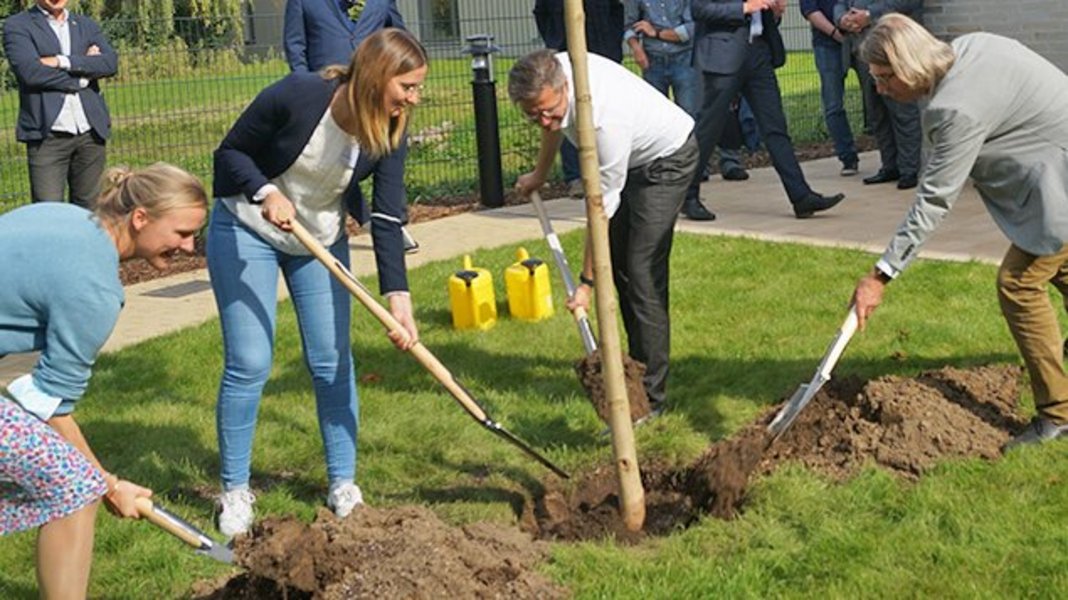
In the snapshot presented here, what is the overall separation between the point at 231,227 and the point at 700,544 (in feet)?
6.56

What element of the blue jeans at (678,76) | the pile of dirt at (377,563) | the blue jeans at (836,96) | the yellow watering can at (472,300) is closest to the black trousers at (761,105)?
the blue jeans at (678,76)

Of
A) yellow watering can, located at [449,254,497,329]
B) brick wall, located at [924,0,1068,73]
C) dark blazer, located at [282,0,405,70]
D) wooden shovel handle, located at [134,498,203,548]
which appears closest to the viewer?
wooden shovel handle, located at [134,498,203,548]

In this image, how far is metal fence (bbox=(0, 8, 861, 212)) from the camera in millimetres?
12266

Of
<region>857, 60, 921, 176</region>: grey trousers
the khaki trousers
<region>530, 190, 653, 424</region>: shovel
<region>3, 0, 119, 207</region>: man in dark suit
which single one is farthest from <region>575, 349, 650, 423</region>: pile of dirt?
<region>857, 60, 921, 176</region>: grey trousers

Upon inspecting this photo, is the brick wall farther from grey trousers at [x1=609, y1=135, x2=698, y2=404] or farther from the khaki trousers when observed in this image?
the khaki trousers

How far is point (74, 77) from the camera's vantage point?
9.03 metres

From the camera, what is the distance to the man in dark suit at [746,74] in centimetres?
995

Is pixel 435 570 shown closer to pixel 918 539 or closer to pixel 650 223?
pixel 918 539

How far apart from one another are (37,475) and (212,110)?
9232 mm

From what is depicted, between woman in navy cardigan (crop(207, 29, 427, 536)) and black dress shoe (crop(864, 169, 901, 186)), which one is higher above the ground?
woman in navy cardigan (crop(207, 29, 427, 536))

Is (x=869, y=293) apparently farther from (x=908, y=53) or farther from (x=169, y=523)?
(x=169, y=523)

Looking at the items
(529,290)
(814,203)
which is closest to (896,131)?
(814,203)

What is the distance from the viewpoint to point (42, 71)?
8898mm

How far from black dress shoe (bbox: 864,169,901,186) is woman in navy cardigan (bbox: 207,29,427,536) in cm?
740
